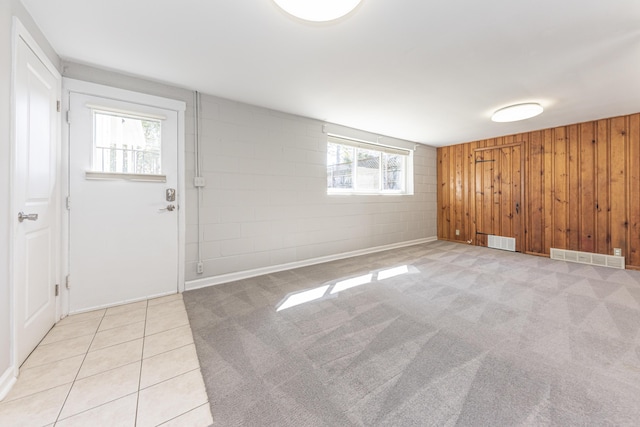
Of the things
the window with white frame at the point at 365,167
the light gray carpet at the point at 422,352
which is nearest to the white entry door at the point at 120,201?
the light gray carpet at the point at 422,352

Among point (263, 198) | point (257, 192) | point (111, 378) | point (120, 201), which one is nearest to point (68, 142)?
point (120, 201)

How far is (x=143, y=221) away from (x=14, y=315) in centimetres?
123

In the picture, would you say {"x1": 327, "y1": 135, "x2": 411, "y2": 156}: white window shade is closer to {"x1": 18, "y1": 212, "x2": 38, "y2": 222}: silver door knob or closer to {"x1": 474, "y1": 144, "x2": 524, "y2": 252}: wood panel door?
A: {"x1": 474, "y1": 144, "x2": 524, "y2": 252}: wood panel door

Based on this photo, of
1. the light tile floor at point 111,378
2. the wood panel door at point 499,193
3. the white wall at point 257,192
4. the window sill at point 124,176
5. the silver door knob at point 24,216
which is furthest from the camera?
the wood panel door at point 499,193

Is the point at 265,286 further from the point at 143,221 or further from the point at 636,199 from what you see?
the point at 636,199

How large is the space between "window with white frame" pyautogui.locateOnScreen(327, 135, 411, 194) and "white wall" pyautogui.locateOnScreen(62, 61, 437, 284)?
26 centimetres

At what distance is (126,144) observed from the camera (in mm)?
Result: 2514

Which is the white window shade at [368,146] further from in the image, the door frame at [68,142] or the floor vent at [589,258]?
the floor vent at [589,258]

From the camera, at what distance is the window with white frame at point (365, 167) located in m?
4.30

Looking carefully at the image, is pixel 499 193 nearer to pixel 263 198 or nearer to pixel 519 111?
pixel 519 111

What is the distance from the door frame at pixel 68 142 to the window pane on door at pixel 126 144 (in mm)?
182

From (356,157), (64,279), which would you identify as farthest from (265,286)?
(356,157)

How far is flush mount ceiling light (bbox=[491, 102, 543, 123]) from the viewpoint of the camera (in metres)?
3.17

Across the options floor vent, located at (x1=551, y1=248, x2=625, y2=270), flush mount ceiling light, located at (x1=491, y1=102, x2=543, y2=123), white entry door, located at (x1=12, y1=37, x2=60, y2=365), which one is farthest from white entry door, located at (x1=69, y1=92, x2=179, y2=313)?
floor vent, located at (x1=551, y1=248, x2=625, y2=270)
